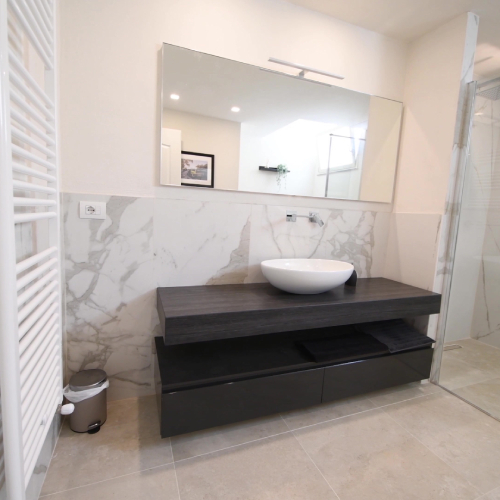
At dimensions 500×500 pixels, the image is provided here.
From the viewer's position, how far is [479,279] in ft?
7.81

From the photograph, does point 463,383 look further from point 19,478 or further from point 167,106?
point 167,106

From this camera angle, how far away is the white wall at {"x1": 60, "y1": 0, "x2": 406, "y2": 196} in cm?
145

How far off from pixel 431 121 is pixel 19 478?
267 centimetres

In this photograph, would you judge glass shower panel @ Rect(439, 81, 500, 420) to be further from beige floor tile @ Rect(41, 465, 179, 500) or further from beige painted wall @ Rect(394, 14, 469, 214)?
beige floor tile @ Rect(41, 465, 179, 500)

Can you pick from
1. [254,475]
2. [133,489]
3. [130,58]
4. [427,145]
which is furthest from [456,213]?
[133,489]

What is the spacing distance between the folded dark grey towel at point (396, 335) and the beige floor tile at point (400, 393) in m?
0.33

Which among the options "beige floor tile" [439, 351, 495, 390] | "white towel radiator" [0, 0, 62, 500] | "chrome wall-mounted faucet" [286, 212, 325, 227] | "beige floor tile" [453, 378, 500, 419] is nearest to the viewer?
"white towel radiator" [0, 0, 62, 500]

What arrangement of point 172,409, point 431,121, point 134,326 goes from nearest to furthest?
point 172,409, point 134,326, point 431,121

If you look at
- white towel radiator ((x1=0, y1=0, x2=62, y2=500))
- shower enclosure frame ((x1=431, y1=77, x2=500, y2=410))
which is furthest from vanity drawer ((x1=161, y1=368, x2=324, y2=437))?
shower enclosure frame ((x1=431, y1=77, x2=500, y2=410))

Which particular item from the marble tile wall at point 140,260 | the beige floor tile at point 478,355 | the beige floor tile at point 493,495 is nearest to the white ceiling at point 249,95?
the marble tile wall at point 140,260

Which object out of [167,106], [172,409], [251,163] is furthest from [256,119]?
[172,409]

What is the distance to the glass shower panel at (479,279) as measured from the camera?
195cm

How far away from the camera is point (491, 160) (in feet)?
6.82

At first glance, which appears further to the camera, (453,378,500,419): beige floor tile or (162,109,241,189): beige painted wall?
(453,378,500,419): beige floor tile
